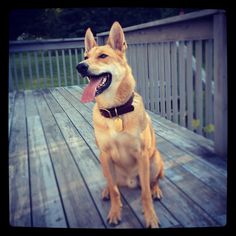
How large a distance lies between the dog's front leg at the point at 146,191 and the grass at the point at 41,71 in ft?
1.71

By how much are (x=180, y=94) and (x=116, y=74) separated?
317 millimetres

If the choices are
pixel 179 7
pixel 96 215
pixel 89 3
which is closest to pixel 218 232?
pixel 96 215

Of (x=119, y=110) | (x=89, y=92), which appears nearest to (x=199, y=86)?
(x=119, y=110)

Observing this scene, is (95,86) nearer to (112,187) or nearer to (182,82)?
(182,82)

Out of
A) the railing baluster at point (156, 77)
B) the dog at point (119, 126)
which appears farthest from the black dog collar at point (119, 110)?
the railing baluster at point (156, 77)

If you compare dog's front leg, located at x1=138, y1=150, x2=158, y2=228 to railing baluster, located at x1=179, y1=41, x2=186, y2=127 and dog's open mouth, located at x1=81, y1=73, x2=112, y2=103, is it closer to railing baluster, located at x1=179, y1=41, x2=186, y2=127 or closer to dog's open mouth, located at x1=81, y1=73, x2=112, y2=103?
railing baluster, located at x1=179, y1=41, x2=186, y2=127

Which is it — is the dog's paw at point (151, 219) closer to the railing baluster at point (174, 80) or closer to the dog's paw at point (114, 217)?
the dog's paw at point (114, 217)

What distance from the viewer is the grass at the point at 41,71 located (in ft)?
3.85

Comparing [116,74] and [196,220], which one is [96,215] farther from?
[116,74]

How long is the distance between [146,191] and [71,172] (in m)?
0.37

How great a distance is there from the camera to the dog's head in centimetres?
122

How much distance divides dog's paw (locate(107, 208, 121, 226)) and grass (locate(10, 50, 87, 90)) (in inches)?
24.1

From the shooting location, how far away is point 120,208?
1415mm

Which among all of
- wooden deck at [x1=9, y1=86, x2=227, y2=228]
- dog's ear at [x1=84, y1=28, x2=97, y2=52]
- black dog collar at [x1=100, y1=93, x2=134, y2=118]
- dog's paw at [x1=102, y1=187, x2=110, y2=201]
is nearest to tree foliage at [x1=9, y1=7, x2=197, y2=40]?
dog's ear at [x1=84, y1=28, x2=97, y2=52]
